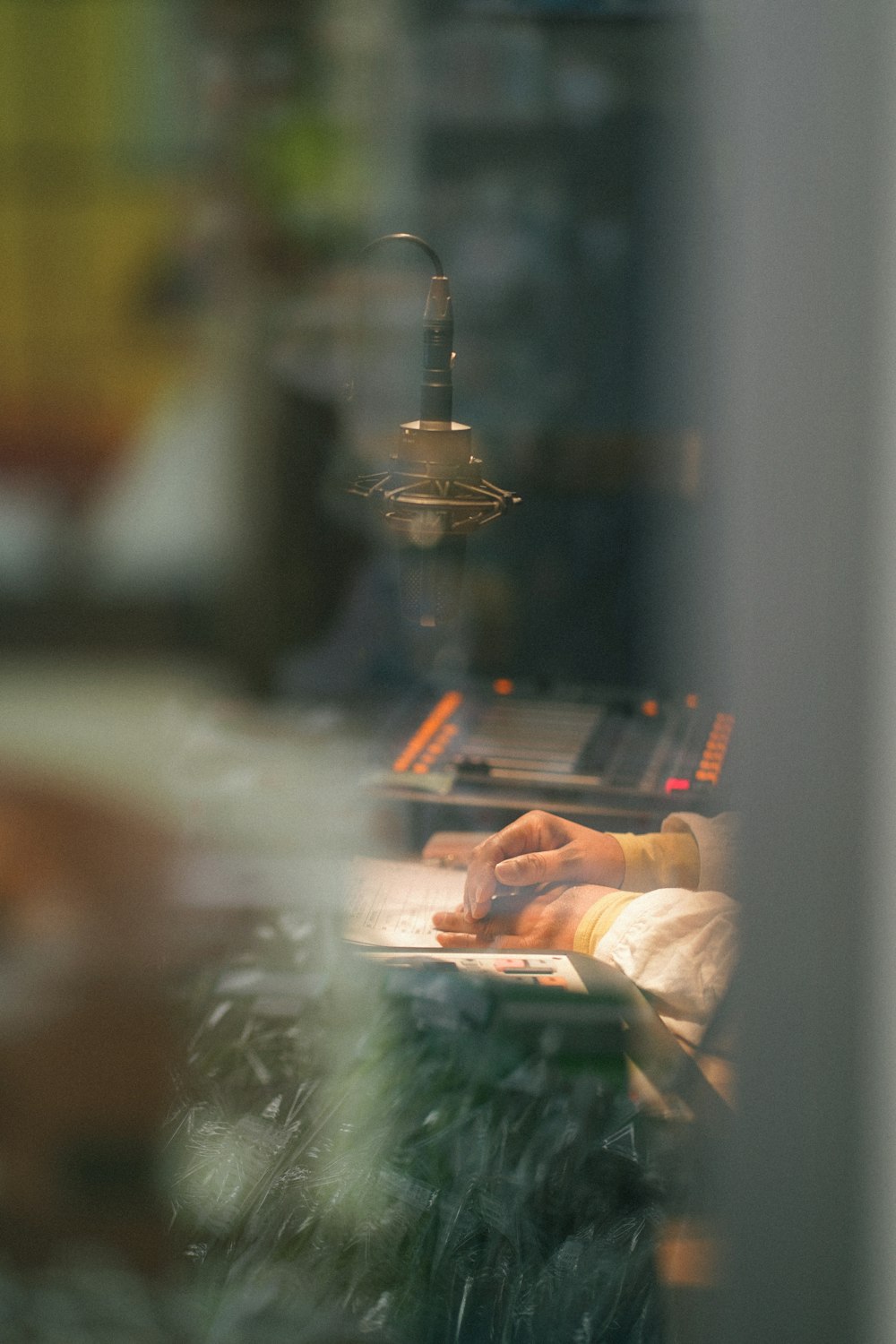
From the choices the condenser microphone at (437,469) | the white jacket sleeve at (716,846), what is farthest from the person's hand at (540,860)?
the condenser microphone at (437,469)

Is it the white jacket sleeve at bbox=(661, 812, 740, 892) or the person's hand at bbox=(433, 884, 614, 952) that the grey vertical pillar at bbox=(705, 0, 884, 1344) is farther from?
the person's hand at bbox=(433, 884, 614, 952)

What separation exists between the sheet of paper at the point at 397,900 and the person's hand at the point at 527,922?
2cm

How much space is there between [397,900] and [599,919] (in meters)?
0.27

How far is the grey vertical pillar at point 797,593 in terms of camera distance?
0.58 metres

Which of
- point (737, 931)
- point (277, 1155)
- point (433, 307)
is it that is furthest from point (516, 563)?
point (737, 931)

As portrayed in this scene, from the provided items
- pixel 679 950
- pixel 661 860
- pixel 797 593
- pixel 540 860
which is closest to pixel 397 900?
pixel 540 860

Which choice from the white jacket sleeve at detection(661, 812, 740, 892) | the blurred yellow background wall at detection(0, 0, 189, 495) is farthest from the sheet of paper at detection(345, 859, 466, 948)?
the blurred yellow background wall at detection(0, 0, 189, 495)

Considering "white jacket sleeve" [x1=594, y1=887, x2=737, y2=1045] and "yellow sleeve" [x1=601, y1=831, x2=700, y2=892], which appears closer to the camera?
"white jacket sleeve" [x1=594, y1=887, x2=737, y2=1045]

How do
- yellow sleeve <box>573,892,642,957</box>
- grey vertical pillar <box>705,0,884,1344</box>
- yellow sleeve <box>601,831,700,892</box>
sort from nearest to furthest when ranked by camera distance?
grey vertical pillar <box>705,0,884,1344</box> → yellow sleeve <box>601,831,700,892</box> → yellow sleeve <box>573,892,642,957</box>

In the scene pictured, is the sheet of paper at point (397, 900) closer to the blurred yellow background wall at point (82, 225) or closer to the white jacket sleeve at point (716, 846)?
the white jacket sleeve at point (716, 846)

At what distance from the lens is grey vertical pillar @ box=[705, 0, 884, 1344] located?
0.58 meters

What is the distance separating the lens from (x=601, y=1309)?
825mm

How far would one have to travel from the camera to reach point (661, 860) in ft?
3.31

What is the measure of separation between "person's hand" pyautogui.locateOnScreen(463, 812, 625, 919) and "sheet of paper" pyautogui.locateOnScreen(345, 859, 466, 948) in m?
0.04
